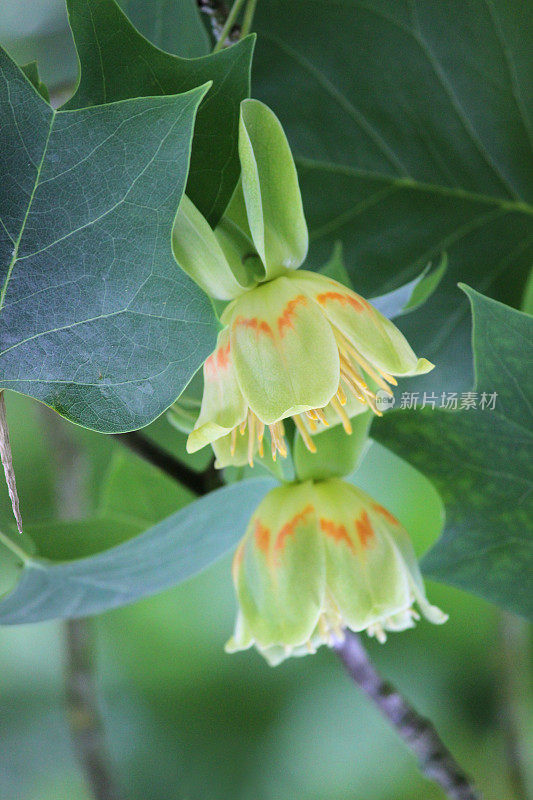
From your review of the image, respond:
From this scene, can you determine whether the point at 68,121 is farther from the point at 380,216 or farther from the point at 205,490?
the point at 380,216

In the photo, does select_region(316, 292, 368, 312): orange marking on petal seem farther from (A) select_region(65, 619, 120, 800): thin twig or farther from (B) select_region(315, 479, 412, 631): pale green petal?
(A) select_region(65, 619, 120, 800): thin twig

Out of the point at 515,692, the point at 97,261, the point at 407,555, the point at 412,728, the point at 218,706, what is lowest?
the point at 218,706

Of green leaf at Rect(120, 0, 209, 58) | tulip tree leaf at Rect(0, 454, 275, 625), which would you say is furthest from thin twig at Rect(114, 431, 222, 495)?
green leaf at Rect(120, 0, 209, 58)

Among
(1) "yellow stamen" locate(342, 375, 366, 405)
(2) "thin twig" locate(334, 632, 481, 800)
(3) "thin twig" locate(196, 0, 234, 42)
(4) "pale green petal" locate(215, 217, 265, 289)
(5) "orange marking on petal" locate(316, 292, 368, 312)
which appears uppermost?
(3) "thin twig" locate(196, 0, 234, 42)

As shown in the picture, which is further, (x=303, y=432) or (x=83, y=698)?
(x=83, y=698)

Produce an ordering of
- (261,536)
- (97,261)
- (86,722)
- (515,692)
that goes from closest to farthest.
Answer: (97,261) < (261,536) < (86,722) < (515,692)

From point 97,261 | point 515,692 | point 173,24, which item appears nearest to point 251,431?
point 97,261

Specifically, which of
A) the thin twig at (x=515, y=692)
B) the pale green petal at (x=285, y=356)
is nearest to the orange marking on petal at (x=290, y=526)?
the pale green petal at (x=285, y=356)

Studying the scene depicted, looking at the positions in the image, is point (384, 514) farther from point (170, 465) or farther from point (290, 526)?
point (170, 465)
